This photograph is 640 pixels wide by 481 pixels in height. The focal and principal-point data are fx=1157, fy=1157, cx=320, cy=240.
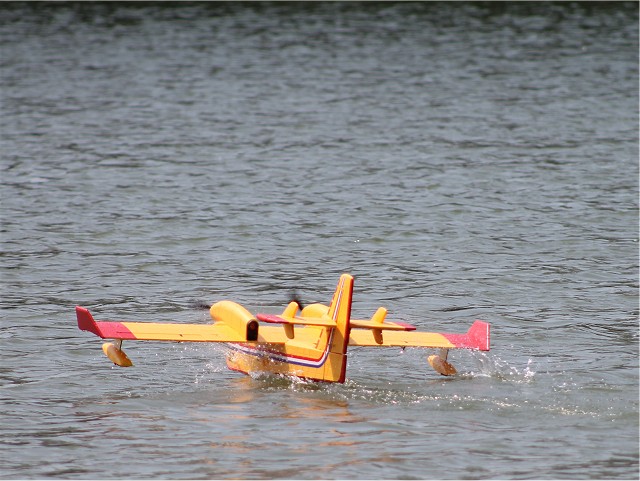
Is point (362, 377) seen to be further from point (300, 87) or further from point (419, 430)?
point (300, 87)

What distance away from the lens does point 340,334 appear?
23.2 meters

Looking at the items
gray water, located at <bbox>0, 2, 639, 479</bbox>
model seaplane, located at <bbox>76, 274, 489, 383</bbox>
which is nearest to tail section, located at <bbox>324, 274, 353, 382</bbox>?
model seaplane, located at <bbox>76, 274, 489, 383</bbox>

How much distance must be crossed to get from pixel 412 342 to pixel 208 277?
10702 millimetres

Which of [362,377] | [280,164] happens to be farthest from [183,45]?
[362,377]

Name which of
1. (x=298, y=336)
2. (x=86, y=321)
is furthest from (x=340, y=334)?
(x=86, y=321)

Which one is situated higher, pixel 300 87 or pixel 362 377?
pixel 300 87

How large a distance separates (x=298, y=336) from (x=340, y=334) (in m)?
2.11

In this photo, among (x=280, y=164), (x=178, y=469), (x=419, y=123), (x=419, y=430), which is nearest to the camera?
(x=178, y=469)

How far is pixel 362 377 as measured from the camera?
2516 centimetres

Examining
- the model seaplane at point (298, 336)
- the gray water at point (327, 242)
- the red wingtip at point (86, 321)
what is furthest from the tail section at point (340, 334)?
the red wingtip at point (86, 321)

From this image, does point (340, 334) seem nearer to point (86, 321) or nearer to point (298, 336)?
point (298, 336)

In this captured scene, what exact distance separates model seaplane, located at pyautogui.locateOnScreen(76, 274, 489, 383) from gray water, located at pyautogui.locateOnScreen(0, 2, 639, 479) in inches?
23.8

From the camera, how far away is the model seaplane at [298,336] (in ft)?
76.1

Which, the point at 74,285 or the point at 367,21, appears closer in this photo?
the point at 74,285
